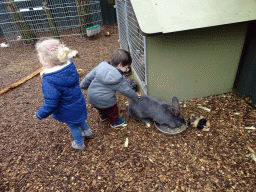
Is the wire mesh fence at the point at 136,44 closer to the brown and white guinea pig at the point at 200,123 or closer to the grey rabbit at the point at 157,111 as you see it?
the grey rabbit at the point at 157,111

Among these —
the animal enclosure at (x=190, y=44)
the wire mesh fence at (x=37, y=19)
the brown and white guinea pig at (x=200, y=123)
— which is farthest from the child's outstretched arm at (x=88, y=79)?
the wire mesh fence at (x=37, y=19)

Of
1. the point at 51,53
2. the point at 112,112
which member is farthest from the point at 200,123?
the point at 51,53

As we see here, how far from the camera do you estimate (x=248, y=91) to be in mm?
2836

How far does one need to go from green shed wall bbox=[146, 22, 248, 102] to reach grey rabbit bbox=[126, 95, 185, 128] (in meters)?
0.34

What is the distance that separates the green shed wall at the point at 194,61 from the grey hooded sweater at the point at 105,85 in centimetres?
57

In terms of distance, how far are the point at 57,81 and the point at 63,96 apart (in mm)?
220

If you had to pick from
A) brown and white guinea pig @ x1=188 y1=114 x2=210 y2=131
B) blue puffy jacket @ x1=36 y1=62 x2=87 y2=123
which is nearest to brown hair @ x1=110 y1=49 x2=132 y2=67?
blue puffy jacket @ x1=36 y1=62 x2=87 y2=123

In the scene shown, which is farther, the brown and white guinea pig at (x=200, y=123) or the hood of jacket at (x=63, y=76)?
the brown and white guinea pig at (x=200, y=123)

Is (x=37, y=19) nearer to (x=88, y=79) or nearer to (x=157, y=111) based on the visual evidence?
(x=88, y=79)

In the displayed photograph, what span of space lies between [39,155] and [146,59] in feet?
6.58

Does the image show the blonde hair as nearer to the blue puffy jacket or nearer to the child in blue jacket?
the child in blue jacket

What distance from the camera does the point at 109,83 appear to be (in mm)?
2240

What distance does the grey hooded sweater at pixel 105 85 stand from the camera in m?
2.20

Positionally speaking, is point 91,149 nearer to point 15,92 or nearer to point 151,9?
point 151,9
